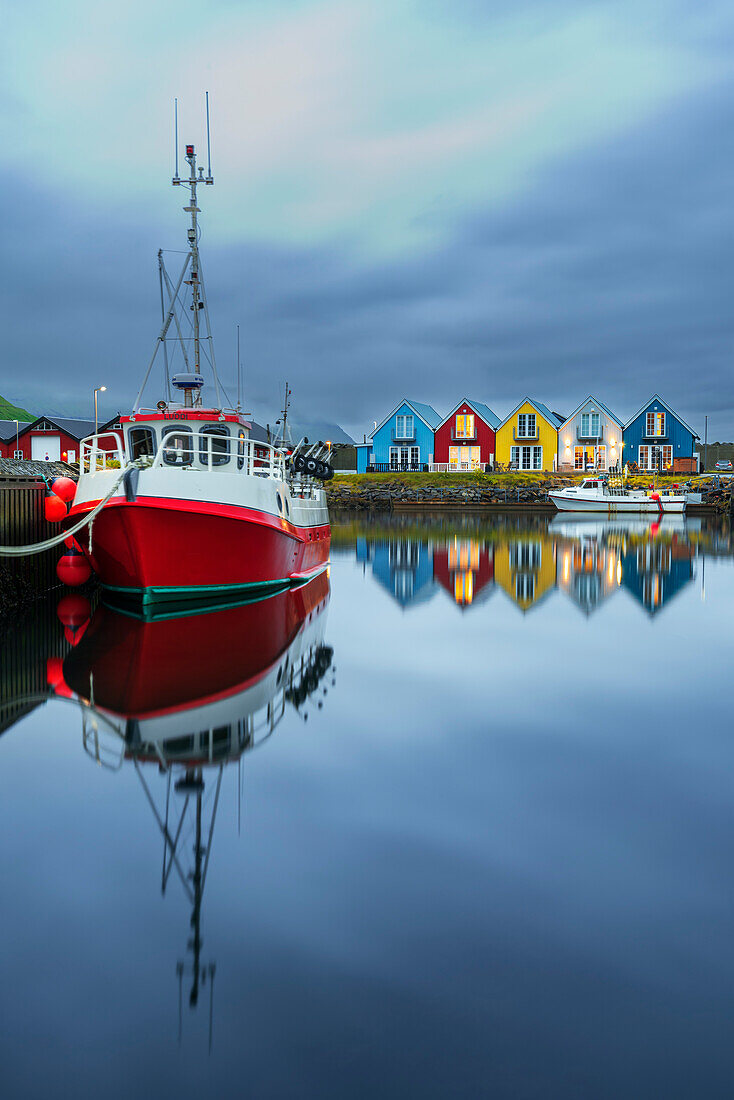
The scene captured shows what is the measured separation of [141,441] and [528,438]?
61.0 m

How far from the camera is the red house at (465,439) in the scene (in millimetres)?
74312

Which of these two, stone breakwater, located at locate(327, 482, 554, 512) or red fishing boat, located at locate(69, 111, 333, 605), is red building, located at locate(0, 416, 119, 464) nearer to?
stone breakwater, located at locate(327, 482, 554, 512)

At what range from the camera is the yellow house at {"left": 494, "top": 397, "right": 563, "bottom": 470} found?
240ft

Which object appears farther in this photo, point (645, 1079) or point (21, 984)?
point (21, 984)

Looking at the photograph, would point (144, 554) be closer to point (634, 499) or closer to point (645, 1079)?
point (645, 1079)

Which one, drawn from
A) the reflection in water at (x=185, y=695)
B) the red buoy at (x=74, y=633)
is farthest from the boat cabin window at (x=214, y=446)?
the red buoy at (x=74, y=633)

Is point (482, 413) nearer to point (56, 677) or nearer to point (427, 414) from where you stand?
point (427, 414)

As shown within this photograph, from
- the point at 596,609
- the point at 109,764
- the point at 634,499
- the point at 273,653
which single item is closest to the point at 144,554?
the point at 273,653

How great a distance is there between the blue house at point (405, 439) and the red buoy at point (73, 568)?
60.2 meters

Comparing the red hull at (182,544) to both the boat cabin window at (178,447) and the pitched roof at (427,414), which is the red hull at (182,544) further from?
the pitched roof at (427,414)

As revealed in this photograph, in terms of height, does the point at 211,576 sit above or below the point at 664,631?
above

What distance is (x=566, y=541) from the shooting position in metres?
34.2

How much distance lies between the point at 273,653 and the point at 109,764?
470 centimetres

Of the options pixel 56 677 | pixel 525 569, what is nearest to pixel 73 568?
pixel 56 677
